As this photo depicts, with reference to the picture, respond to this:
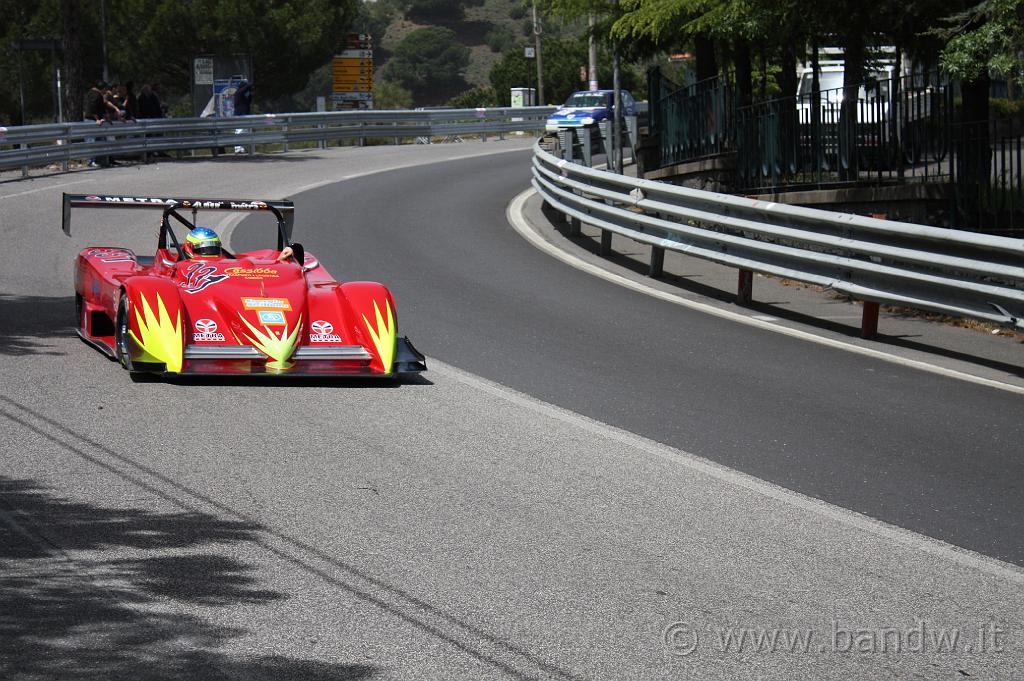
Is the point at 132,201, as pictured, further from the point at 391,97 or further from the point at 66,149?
the point at 391,97

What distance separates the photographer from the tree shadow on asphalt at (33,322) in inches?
411

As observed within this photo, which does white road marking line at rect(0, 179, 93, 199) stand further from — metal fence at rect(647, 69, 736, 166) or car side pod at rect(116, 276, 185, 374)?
car side pod at rect(116, 276, 185, 374)

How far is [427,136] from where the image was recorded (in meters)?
41.2

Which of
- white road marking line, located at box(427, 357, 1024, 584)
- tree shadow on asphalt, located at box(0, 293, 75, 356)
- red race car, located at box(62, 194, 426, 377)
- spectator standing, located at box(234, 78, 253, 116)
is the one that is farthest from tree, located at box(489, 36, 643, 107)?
white road marking line, located at box(427, 357, 1024, 584)

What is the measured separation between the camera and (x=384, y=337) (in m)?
9.41

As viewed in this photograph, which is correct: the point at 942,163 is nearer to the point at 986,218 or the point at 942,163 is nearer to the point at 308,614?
the point at 986,218

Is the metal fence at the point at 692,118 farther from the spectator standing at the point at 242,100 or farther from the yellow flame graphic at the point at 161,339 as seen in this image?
the spectator standing at the point at 242,100

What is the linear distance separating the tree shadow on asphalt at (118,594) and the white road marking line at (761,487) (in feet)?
8.26

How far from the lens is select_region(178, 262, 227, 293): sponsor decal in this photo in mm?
9609

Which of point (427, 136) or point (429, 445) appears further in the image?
point (427, 136)

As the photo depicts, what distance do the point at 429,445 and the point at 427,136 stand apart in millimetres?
34229

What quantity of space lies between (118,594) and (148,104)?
27920 millimetres

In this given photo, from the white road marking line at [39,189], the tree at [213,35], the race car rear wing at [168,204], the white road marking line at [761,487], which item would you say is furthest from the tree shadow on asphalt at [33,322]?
the tree at [213,35]

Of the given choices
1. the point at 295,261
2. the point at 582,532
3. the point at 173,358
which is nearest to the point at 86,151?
the point at 295,261
